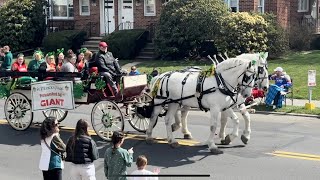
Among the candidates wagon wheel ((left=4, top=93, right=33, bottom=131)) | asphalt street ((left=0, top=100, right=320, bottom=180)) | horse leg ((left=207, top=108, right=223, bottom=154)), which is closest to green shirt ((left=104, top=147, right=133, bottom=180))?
asphalt street ((left=0, top=100, right=320, bottom=180))

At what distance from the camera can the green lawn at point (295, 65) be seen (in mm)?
19891

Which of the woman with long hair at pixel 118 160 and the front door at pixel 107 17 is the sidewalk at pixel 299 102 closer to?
the woman with long hair at pixel 118 160

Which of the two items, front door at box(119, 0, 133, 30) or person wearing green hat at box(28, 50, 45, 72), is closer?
person wearing green hat at box(28, 50, 45, 72)

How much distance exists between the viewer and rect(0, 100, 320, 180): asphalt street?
10.0 metres

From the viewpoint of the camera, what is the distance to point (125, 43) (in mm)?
29594

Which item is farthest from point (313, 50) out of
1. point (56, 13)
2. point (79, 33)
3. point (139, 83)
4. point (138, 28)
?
point (139, 83)

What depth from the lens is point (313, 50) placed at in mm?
30938

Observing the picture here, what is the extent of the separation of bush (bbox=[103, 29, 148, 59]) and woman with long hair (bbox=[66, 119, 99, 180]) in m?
21.9

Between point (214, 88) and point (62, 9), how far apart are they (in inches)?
1052

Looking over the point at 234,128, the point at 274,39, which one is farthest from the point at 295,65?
the point at 234,128

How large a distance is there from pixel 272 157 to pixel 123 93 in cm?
353

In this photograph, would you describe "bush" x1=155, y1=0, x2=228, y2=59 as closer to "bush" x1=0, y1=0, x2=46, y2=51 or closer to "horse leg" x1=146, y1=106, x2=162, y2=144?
"bush" x1=0, y1=0, x2=46, y2=51

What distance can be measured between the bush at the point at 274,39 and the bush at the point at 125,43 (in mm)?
6996

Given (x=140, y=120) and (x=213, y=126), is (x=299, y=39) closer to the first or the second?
(x=140, y=120)
